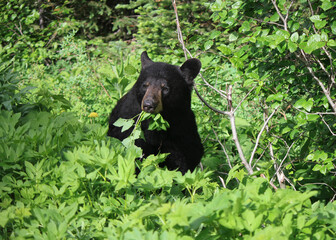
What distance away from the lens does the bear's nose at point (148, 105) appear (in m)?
4.26

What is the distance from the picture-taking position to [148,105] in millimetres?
4293

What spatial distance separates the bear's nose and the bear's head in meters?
0.28

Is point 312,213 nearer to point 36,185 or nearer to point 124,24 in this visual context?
point 36,185

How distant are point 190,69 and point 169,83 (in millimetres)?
258

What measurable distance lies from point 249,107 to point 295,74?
3181mm

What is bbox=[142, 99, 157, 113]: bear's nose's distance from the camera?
14.0 feet

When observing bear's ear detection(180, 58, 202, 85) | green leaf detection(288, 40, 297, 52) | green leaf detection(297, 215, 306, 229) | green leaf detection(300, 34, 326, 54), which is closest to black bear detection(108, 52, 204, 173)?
bear's ear detection(180, 58, 202, 85)

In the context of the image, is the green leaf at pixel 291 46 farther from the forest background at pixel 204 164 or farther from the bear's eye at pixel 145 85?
the bear's eye at pixel 145 85

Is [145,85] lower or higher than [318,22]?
lower

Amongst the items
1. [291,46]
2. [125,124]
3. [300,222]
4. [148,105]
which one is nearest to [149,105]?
[148,105]

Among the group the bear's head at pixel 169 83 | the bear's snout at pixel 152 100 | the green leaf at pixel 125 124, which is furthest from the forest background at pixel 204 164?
the bear's head at pixel 169 83

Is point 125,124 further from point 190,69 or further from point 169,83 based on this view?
point 190,69

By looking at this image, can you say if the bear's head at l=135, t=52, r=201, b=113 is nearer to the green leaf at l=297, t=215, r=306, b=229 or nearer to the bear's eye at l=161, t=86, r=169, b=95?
the bear's eye at l=161, t=86, r=169, b=95

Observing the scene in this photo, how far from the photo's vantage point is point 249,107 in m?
7.46
